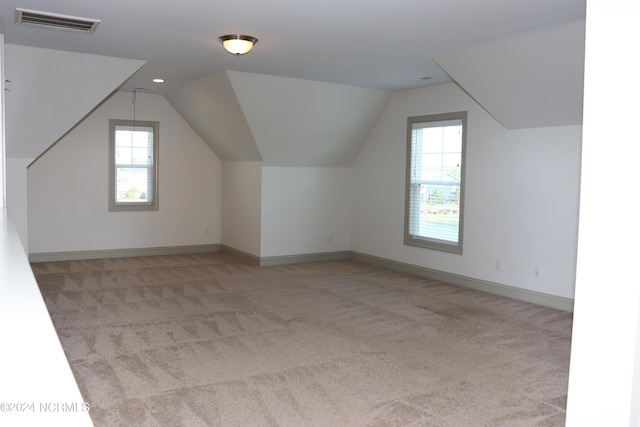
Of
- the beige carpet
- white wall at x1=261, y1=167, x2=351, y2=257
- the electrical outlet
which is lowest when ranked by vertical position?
the beige carpet

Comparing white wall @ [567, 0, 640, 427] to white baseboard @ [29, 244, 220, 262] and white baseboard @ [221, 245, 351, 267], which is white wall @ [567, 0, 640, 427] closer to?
white baseboard @ [221, 245, 351, 267]

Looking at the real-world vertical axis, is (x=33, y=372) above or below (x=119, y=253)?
above

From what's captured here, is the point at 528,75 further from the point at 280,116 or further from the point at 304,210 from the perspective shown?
the point at 304,210

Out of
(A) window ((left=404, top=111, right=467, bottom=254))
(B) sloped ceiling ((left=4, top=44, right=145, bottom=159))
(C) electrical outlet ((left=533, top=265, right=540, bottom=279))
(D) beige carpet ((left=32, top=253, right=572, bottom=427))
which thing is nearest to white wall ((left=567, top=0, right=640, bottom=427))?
(D) beige carpet ((left=32, top=253, right=572, bottom=427))

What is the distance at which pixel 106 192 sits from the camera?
7.80 metres

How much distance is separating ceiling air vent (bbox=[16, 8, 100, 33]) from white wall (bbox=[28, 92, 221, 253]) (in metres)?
3.45

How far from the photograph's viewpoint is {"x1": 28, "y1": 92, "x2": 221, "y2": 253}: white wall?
743 cm

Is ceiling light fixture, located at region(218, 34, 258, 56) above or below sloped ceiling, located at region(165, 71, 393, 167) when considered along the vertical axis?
above

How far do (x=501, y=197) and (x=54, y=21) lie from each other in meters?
4.57

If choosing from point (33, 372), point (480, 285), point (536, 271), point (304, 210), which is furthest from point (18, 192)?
point (33, 372)

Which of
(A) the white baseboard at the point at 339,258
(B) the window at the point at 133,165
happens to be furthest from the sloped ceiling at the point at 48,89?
(A) the white baseboard at the point at 339,258

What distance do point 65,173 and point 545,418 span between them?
6.74m

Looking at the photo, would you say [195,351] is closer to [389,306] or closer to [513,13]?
[389,306]

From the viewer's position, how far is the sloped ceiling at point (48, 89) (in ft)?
17.2
